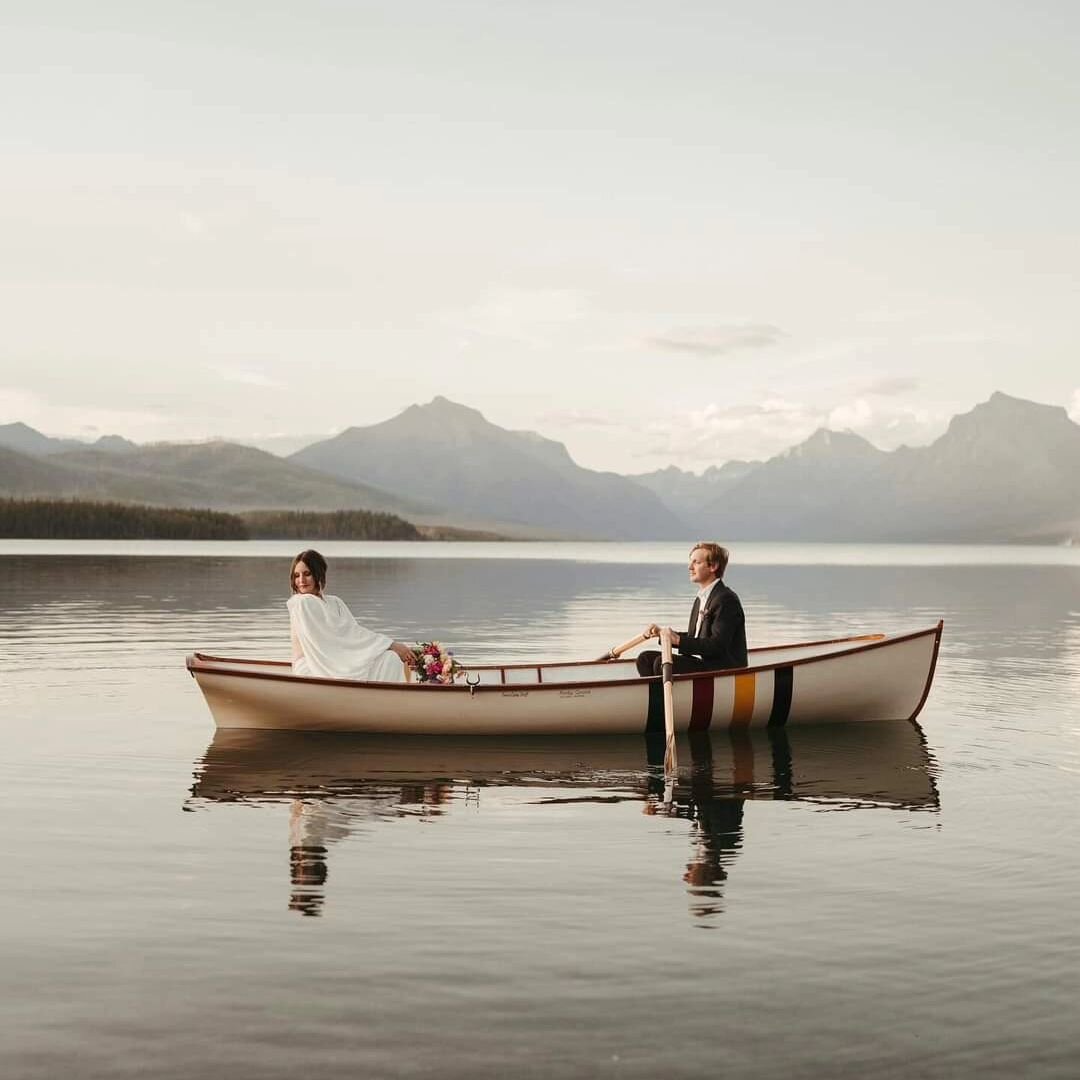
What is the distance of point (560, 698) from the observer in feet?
58.3

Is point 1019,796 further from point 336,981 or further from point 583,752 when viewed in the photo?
point 336,981

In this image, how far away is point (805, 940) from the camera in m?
8.54

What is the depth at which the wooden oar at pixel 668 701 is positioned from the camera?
1606cm

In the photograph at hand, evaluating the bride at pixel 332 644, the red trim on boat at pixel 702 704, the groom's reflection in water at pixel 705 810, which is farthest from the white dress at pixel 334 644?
the red trim on boat at pixel 702 704

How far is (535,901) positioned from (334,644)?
353 inches

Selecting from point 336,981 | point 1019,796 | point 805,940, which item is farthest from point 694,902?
point 1019,796

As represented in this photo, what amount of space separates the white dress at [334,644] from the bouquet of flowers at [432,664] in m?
0.40

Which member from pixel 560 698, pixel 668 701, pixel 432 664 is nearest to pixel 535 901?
pixel 668 701

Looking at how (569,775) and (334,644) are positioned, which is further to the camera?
(334,644)

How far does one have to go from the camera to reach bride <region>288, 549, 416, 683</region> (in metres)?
17.5

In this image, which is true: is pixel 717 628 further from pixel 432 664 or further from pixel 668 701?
pixel 432 664

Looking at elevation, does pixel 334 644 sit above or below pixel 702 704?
above

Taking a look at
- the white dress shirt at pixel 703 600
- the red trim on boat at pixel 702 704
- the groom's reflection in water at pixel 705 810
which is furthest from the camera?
the red trim on boat at pixel 702 704

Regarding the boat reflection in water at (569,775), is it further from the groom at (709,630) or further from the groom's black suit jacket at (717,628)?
the groom's black suit jacket at (717,628)
